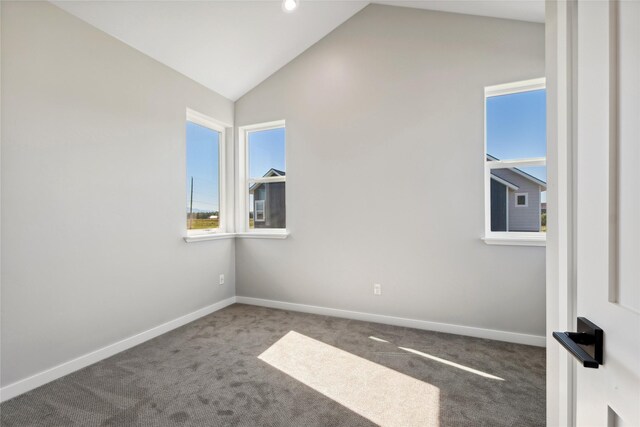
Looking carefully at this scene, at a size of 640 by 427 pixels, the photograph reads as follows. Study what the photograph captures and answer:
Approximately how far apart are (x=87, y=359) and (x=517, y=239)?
3.67m

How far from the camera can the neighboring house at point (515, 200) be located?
2.72m

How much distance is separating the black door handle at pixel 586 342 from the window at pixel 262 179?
3.29m

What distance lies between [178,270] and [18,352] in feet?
4.34

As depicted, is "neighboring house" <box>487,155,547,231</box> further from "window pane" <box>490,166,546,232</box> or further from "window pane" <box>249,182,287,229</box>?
"window pane" <box>249,182,287,229</box>

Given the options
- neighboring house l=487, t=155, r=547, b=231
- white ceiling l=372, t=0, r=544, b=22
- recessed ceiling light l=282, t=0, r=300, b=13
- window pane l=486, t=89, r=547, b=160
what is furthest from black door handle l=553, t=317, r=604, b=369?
recessed ceiling light l=282, t=0, r=300, b=13

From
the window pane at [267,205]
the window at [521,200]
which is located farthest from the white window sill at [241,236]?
the window at [521,200]

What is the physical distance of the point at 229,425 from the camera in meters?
Answer: 1.71

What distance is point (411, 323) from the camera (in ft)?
10.1

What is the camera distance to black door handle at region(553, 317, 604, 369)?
1.98ft

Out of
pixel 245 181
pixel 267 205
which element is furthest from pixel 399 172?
pixel 245 181

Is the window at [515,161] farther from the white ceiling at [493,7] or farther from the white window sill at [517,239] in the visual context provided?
the white ceiling at [493,7]

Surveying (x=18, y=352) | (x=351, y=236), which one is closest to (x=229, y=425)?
(x=18, y=352)

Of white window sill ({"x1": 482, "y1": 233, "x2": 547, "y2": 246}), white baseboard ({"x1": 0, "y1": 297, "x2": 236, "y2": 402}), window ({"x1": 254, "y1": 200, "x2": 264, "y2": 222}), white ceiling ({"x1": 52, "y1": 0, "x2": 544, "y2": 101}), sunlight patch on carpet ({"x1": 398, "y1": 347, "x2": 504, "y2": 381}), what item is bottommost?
sunlight patch on carpet ({"x1": 398, "y1": 347, "x2": 504, "y2": 381})

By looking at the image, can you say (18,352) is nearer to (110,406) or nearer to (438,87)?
(110,406)
